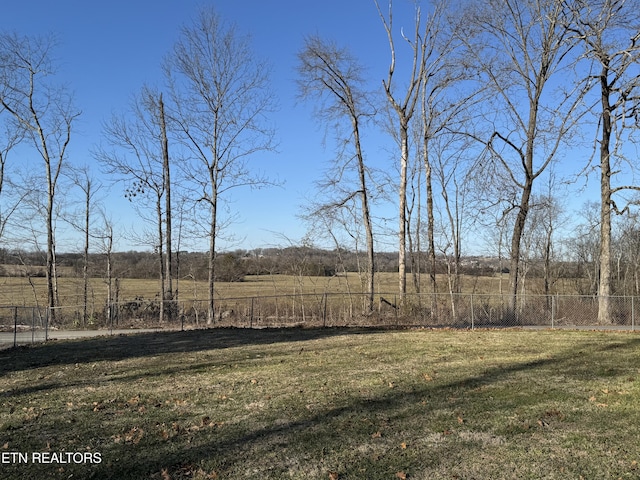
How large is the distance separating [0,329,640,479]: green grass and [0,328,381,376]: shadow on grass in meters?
0.22

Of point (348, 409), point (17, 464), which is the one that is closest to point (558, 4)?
point (348, 409)

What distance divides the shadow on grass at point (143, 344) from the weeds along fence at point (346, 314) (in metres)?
1.86

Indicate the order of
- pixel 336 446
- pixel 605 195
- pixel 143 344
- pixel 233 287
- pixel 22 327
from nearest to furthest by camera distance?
pixel 336 446 → pixel 143 344 → pixel 605 195 → pixel 22 327 → pixel 233 287

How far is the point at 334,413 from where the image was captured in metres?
6.46

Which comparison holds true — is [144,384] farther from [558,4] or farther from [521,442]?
[558,4]

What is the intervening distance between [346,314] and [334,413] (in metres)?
14.4

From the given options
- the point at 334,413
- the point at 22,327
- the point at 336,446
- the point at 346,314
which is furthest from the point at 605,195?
→ the point at 22,327

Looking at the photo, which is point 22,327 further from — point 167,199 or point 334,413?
point 334,413

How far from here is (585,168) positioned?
17578 millimetres

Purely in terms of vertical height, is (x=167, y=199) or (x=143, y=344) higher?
(x=167, y=199)

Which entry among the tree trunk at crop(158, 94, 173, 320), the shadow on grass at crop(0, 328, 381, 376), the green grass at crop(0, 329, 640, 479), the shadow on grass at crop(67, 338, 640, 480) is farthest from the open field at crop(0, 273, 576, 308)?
the shadow on grass at crop(67, 338, 640, 480)

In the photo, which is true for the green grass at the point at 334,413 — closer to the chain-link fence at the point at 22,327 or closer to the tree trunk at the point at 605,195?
the chain-link fence at the point at 22,327

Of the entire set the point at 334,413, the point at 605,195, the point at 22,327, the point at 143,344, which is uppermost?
the point at 605,195

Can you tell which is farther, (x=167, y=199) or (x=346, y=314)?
(x=167, y=199)
